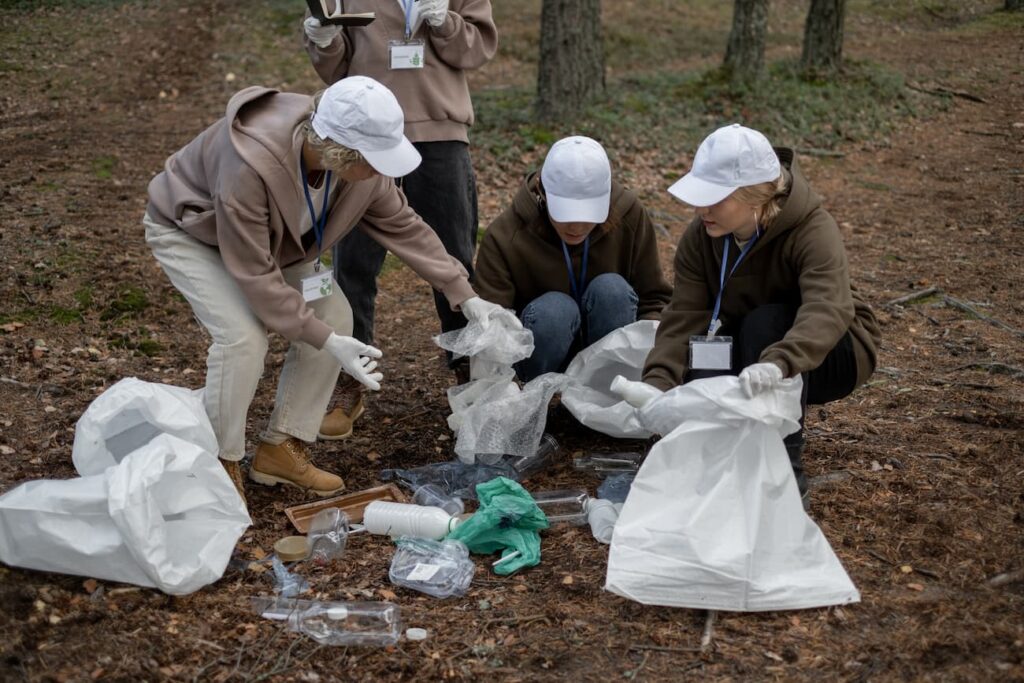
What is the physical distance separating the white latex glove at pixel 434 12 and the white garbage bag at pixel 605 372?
1.28m

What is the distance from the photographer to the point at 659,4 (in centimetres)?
1255

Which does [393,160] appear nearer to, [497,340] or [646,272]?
[497,340]

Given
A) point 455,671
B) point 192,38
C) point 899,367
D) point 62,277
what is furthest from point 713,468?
point 192,38

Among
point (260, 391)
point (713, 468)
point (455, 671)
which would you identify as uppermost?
point (713, 468)

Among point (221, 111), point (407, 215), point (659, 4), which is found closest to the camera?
point (407, 215)

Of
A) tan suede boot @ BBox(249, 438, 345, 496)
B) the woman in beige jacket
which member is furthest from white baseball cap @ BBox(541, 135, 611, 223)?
tan suede boot @ BBox(249, 438, 345, 496)

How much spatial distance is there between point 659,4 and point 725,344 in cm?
1062

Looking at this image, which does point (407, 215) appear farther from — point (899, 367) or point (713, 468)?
point (899, 367)

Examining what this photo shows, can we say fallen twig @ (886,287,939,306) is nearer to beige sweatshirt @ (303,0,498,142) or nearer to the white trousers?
beige sweatshirt @ (303,0,498,142)

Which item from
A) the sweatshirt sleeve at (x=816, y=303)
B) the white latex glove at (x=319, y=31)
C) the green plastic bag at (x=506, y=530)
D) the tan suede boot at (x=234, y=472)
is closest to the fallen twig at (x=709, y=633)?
the green plastic bag at (x=506, y=530)

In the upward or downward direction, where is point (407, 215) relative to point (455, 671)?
upward

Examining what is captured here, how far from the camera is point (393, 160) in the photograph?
2.76 meters

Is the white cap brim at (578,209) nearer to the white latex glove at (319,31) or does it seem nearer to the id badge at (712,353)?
the id badge at (712,353)

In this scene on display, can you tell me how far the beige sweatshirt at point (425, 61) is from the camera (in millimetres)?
3598
